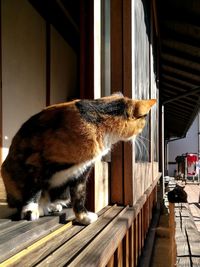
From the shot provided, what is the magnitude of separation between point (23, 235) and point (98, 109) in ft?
2.42

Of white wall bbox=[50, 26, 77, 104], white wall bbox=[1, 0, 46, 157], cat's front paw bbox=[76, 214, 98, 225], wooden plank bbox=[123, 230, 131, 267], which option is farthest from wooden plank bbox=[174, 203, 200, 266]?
white wall bbox=[50, 26, 77, 104]

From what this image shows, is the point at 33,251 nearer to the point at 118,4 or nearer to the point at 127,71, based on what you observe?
the point at 127,71

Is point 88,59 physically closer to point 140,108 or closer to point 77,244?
point 140,108

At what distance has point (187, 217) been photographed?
19.6ft

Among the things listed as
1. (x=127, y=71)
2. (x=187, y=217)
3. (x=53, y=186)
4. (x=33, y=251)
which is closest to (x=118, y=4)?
(x=127, y=71)

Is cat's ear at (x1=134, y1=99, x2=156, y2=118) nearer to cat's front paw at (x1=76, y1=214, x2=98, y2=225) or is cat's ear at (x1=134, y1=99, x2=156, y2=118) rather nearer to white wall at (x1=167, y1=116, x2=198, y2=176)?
cat's front paw at (x1=76, y1=214, x2=98, y2=225)

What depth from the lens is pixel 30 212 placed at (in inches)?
79.0

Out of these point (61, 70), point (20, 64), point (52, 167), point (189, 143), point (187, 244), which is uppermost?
point (189, 143)

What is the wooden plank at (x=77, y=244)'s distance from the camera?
1403 millimetres

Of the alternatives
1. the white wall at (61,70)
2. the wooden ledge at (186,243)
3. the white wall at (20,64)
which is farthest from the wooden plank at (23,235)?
the white wall at (61,70)

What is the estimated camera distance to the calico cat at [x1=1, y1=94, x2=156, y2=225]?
2014 millimetres

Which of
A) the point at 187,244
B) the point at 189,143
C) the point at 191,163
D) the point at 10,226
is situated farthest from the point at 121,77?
the point at 189,143

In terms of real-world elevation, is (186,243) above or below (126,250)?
below

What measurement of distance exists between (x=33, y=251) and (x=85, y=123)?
70 cm
